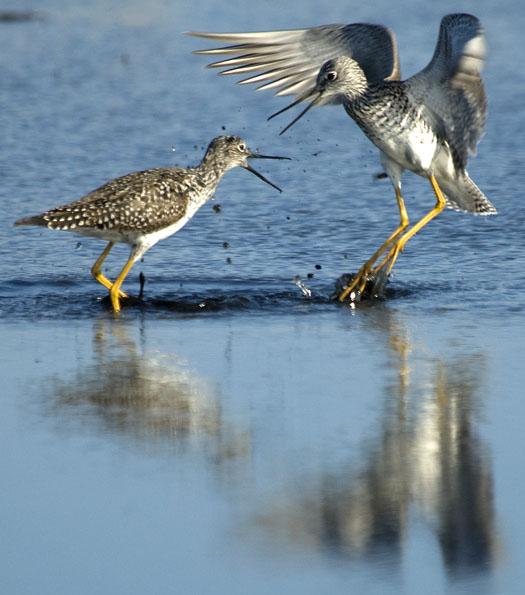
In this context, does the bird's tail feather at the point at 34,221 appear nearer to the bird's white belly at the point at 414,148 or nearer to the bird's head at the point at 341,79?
the bird's head at the point at 341,79

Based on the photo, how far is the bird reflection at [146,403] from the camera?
614cm

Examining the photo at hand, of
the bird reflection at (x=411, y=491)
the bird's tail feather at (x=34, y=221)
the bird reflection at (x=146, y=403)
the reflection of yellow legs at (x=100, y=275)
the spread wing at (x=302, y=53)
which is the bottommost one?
the bird reflection at (x=411, y=491)

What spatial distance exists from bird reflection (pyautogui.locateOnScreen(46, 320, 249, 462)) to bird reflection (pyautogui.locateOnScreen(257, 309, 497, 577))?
0.64 metres

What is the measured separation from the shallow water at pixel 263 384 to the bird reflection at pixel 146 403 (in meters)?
0.02

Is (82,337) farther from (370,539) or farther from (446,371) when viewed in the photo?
(370,539)

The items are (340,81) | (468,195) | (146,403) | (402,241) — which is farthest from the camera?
(468,195)

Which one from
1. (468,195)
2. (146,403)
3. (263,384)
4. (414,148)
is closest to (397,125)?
(414,148)

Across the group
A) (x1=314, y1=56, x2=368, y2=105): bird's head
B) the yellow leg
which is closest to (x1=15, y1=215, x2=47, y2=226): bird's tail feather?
the yellow leg

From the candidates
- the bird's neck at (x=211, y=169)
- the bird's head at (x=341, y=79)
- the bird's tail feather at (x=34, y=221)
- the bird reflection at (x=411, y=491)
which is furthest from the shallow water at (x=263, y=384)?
the bird's head at (x=341, y=79)

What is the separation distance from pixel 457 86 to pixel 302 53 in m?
1.43

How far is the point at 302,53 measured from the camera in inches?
384

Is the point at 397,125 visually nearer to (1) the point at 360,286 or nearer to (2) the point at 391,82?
(2) the point at 391,82

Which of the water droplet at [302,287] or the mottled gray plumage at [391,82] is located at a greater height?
the mottled gray plumage at [391,82]

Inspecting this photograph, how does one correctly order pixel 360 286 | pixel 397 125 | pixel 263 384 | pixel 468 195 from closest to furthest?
pixel 263 384, pixel 360 286, pixel 397 125, pixel 468 195
